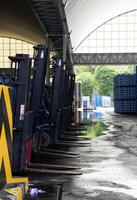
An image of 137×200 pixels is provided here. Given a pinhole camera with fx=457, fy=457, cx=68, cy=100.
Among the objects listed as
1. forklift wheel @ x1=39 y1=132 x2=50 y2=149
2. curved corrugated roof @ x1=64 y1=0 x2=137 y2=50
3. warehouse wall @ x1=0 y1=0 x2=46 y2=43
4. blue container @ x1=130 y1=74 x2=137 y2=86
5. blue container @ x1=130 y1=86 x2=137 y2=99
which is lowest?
forklift wheel @ x1=39 y1=132 x2=50 y2=149

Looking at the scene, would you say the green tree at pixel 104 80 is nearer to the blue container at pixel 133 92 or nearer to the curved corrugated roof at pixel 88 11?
the curved corrugated roof at pixel 88 11

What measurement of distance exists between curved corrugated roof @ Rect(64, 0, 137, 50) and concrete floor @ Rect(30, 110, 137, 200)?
15677 millimetres

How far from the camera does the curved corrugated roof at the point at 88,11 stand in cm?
3253

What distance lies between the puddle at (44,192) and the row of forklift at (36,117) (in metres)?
0.65

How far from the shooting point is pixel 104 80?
8638cm

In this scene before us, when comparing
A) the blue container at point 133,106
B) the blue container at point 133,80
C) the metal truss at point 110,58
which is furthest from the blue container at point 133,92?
the metal truss at point 110,58

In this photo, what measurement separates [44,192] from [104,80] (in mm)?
79816

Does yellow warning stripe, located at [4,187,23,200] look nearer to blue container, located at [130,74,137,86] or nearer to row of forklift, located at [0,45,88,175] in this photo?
row of forklift, located at [0,45,88,175]

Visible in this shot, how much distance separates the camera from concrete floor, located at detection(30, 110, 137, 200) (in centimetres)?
696

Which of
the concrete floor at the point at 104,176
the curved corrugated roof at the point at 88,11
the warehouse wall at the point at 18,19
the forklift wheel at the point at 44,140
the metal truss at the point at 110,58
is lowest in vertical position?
the concrete floor at the point at 104,176

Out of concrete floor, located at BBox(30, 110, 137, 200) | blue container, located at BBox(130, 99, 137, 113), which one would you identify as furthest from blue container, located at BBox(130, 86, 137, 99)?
concrete floor, located at BBox(30, 110, 137, 200)

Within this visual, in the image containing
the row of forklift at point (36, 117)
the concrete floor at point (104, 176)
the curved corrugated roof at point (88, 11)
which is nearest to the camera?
the concrete floor at point (104, 176)

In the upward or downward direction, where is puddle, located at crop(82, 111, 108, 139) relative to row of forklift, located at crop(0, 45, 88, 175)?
downward

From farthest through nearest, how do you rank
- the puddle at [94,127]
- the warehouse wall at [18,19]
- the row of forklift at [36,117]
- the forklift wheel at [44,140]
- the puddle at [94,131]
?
the warehouse wall at [18,19] → the puddle at [94,127] → the puddle at [94,131] → the forklift wheel at [44,140] → the row of forklift at [36,117]
